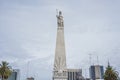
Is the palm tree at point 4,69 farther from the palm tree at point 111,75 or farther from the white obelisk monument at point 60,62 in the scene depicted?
the palm tree at point 111,75

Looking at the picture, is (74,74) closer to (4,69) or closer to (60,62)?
(60,62)

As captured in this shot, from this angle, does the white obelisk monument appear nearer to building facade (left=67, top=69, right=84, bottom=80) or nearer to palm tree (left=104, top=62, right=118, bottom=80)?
palm tree (left=104, top=62, right=118, bottom=80)

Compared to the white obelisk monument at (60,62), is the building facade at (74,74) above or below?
below

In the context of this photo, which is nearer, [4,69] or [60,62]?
[4,69]

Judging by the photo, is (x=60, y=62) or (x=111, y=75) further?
(x=60, y=62)

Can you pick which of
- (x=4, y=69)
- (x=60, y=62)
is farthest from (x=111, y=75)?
(x=4, y=69)

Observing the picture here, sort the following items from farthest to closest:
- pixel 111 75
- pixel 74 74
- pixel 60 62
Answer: pixel 74 74 → pixel 60 62 → pixel 111 75

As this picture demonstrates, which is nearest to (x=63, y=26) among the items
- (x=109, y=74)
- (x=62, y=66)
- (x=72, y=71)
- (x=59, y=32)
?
(x=59, y=32)

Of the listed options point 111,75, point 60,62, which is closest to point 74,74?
point 60,62

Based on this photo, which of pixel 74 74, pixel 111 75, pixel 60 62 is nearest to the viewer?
pixel 111 75

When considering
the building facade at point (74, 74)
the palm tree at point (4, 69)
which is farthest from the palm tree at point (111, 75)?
the building facade at point (74, 74)

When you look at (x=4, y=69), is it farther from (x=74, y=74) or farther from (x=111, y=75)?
(x=74, y=74)

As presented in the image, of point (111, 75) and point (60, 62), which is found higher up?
point (60, 62)

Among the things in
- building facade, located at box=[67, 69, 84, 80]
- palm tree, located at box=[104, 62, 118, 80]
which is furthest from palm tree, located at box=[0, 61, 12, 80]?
building facade, located at box=[67, 69, 84, 80]
